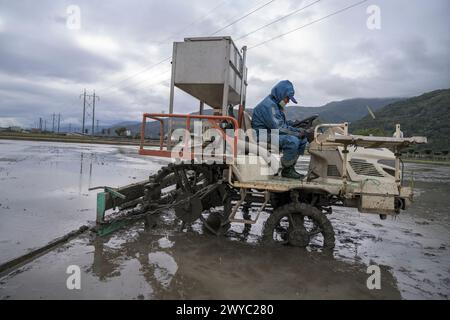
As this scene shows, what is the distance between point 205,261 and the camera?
4715 millimetres

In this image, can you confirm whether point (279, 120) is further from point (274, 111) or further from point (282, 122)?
point (274, 111)

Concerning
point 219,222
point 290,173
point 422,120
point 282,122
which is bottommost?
point 219,222

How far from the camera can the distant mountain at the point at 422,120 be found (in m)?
75.0

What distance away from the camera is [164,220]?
6.99 metres

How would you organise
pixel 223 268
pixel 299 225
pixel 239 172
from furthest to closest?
pixel 299 225 → pixel 239 172 → pixel 223 268

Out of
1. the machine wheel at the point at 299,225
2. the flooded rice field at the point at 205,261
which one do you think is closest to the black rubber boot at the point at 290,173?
the machine wheel at the point at 299,225

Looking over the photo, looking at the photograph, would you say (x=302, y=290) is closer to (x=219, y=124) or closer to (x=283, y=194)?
(x=283, y=194)

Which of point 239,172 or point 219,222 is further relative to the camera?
point 219,222

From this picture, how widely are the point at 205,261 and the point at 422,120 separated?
96.2 metres

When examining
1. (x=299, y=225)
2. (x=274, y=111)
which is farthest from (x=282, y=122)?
(x=299, y=225)

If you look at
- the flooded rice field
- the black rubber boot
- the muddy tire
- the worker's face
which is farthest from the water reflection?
the worker's face

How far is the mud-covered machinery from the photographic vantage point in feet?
16.4

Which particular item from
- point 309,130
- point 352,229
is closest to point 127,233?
point 309,130
